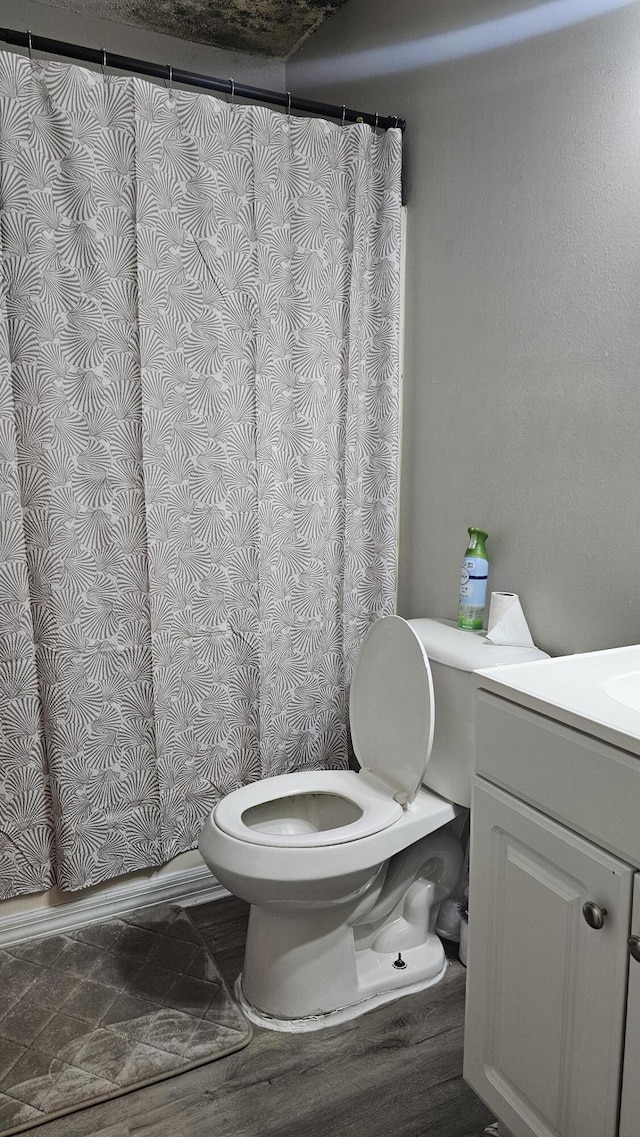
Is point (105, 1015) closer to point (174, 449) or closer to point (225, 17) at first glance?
point (174, 449)

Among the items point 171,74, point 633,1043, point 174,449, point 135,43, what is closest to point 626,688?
point 633,1043

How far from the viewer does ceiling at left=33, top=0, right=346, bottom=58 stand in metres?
2.27

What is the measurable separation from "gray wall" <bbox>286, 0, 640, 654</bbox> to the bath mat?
1082 mm

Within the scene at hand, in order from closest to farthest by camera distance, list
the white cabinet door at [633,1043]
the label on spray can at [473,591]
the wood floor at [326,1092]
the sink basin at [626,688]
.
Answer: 1. the white cabinet door at [633,1043]
2. the sink basin at [626,688]
3. the wood floor at [326,1092]
4. the label on spray can at [473,591]

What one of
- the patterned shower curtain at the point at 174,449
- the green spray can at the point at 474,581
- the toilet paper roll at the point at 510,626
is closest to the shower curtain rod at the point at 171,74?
the patterned shower curtain at the point at 174,449

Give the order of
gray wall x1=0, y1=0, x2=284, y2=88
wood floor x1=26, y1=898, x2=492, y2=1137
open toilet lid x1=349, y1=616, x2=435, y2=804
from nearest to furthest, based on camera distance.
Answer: wood floor x1=26, y1=898, x2=492, y2=1137, open toilet lid x1=349, y1=616, x2=435, y2=804, gray wall x1=0, y1=0, x2=284, y2=88

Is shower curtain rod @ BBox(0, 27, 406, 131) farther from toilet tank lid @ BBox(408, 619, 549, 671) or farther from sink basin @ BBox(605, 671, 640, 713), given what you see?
sink basin @ BBox(605, 671, 640, 713)

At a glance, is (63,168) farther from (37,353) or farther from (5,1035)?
(5,1035)

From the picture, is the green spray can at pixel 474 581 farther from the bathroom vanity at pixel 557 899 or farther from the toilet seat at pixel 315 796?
the bathroom vanity at pixel 557 899

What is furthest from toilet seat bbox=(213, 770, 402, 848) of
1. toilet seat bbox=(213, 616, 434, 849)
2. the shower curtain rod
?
the shower curtain rod

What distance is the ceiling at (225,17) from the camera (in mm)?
2271

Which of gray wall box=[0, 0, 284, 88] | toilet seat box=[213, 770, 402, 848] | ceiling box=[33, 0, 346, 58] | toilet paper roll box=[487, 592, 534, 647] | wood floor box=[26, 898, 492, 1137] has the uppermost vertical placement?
ceiling box=[33, 0, 346, 58]

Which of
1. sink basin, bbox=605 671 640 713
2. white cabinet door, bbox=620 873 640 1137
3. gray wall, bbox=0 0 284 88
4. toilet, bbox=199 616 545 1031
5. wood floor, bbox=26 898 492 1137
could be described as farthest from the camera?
gray wall, bbox=0 0 284 88

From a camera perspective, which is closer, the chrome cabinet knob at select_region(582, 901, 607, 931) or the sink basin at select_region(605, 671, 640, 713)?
the chrome cabinet knob at select_region(582, 901, 607, 931)
